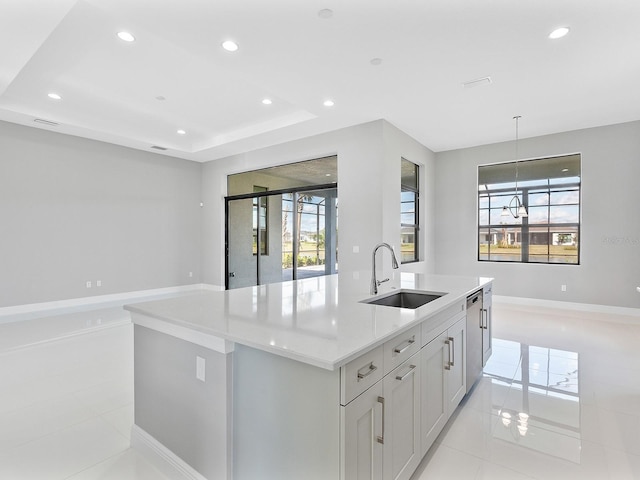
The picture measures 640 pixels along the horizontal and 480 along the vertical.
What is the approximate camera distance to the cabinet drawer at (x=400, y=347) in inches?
57.4

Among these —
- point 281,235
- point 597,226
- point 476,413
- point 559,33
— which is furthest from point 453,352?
point 597,226

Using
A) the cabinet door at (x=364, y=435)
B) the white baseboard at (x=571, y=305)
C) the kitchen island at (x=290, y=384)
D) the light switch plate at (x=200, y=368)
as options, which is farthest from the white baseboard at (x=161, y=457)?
the white baseboard at (x=571, y=305)

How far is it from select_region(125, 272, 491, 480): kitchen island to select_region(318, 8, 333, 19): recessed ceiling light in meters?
2.24

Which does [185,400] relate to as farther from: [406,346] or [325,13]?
[325,13]

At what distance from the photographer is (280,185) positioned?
6.74 metres

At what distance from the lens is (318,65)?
3.54 meters

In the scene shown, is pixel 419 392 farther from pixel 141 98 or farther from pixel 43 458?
pixel 141 98

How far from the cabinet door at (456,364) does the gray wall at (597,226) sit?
4626 mm

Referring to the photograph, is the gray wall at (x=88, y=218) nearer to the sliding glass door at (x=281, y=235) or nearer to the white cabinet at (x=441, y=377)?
the sliding glass door at (x=281, y=235)

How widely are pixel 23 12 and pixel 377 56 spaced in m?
2.98

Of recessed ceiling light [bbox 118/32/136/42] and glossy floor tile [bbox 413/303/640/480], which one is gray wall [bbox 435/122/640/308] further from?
recessed ceiling light [bbox 118/32/136/42]

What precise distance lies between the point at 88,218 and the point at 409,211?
19.5 feet

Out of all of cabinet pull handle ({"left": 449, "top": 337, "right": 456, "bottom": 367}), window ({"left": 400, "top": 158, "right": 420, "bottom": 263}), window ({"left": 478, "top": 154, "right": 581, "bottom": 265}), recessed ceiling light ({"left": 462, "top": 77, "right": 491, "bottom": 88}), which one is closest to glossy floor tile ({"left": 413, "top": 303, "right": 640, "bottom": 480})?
cabinet pull handle ({"left": 449, "top": 337, "right": 456, "bottom": 367})

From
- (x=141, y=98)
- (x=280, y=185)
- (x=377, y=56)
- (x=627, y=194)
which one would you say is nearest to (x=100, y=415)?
(x=377, y=56)
